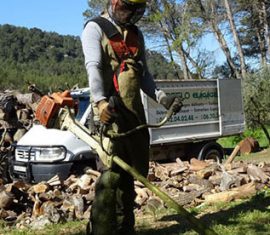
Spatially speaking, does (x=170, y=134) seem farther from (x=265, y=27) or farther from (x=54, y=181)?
(x=265, y=27)

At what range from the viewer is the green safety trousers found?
4426mm

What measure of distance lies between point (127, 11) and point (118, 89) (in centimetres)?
61

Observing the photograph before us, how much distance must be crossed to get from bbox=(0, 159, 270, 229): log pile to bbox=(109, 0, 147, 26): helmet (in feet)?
9.89

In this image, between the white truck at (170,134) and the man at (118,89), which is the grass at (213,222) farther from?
the white truck at (170,134)

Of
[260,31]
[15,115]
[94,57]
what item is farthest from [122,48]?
[260,31]

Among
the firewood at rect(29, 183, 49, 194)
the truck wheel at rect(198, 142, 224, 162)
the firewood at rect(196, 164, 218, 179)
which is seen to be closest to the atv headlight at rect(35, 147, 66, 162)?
the firewood at rect(29, 183, 49, 194)

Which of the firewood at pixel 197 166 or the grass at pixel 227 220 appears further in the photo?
the firewood at pixel 197 166

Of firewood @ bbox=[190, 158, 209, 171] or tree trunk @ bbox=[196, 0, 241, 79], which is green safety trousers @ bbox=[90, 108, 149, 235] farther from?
tree trunk @ bbox=[196, 0, 241, 79]

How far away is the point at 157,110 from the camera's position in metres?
13.4

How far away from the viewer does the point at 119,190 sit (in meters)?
4.53

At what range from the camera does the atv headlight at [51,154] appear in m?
10.5

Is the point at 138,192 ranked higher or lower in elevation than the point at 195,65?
lower

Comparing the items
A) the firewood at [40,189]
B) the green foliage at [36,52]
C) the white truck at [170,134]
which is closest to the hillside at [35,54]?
the green foliage at [36,52]

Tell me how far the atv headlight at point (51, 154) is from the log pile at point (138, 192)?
21.7 inches
